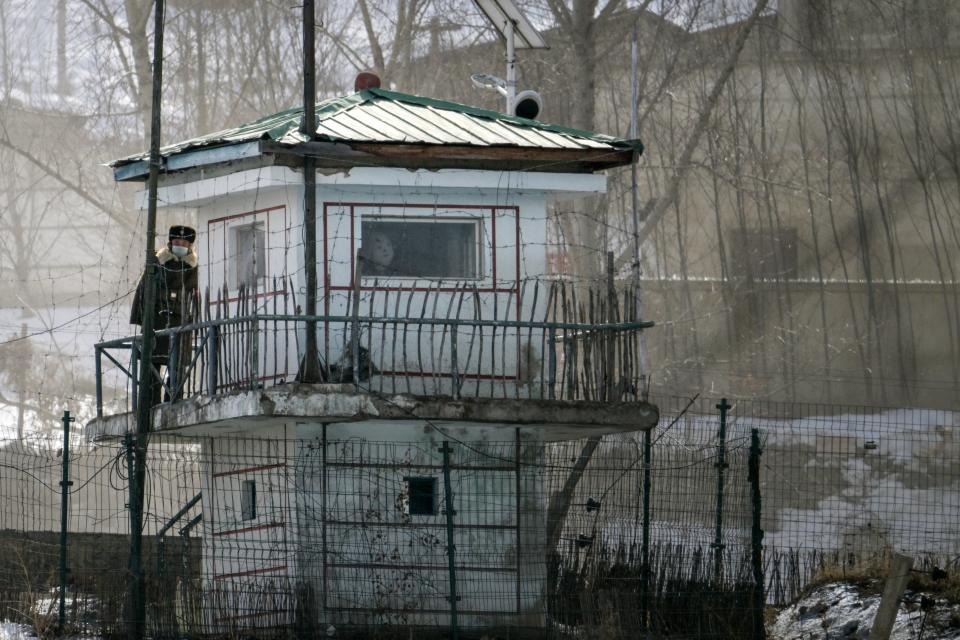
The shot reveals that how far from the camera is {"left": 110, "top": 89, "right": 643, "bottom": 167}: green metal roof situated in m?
18.1

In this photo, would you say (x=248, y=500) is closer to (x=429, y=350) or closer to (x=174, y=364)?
(x=174, y=364)

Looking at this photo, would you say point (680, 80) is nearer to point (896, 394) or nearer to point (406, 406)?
point (896, 394)

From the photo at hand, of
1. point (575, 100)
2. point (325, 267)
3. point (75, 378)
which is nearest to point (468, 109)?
point (325, 267)

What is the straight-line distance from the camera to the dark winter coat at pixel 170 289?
63.6 ft

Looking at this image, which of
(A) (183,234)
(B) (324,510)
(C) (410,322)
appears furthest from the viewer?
(A) (183,234)

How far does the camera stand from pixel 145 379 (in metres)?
17.8

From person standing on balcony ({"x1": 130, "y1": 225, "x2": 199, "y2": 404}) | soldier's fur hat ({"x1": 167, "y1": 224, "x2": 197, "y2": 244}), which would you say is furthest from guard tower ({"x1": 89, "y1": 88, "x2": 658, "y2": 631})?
soldier's fur hat ({"x1": 167, "y1": 224, "x2": 197, "y2": 244})

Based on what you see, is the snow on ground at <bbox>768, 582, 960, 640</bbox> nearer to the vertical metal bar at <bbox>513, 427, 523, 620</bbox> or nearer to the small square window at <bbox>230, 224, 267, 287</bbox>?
the vertical metal bar at <bbox>513, 427, 523, 620</bbox>

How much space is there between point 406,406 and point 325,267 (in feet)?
6.97

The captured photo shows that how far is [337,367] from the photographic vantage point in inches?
706

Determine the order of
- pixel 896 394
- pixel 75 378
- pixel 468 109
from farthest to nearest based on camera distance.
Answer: pixel 75 378, pixel 896 394, pixel 468 109

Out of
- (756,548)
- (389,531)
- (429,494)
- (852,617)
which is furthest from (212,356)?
(852,617)

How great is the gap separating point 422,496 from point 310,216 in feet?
11.6

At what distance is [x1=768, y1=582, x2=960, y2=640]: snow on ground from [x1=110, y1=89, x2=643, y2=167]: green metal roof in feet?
19.2
